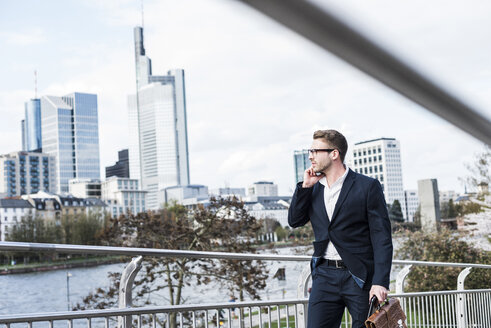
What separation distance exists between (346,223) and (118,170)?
10835 centimetres

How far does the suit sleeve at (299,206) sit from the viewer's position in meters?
2.52

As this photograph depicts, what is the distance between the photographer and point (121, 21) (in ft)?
372

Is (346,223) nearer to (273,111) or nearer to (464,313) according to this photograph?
(464,313)

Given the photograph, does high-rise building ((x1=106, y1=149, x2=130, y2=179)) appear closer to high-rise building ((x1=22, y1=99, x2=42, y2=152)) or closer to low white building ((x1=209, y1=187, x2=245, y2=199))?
high-rise building ((x1=22, y1=99, x2=42, y2=152))

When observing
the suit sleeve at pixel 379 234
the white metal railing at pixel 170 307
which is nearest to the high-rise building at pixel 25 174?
the white metal railing at pixel 170 307

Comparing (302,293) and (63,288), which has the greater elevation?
(302,293)

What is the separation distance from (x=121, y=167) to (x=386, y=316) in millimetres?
111146

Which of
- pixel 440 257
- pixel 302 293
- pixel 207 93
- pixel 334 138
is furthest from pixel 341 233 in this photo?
pixel 207 93

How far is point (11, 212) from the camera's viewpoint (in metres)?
47.2

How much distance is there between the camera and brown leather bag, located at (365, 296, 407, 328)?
6.93 feet

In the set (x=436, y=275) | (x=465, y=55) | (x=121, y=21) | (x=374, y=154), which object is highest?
(x=121, y=21)

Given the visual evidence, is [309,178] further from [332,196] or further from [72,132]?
[72,132]

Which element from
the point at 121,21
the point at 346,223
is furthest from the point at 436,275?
the point at 121,21

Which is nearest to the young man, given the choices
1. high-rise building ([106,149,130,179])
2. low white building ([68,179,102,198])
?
low white building ([68,179,102,198])
